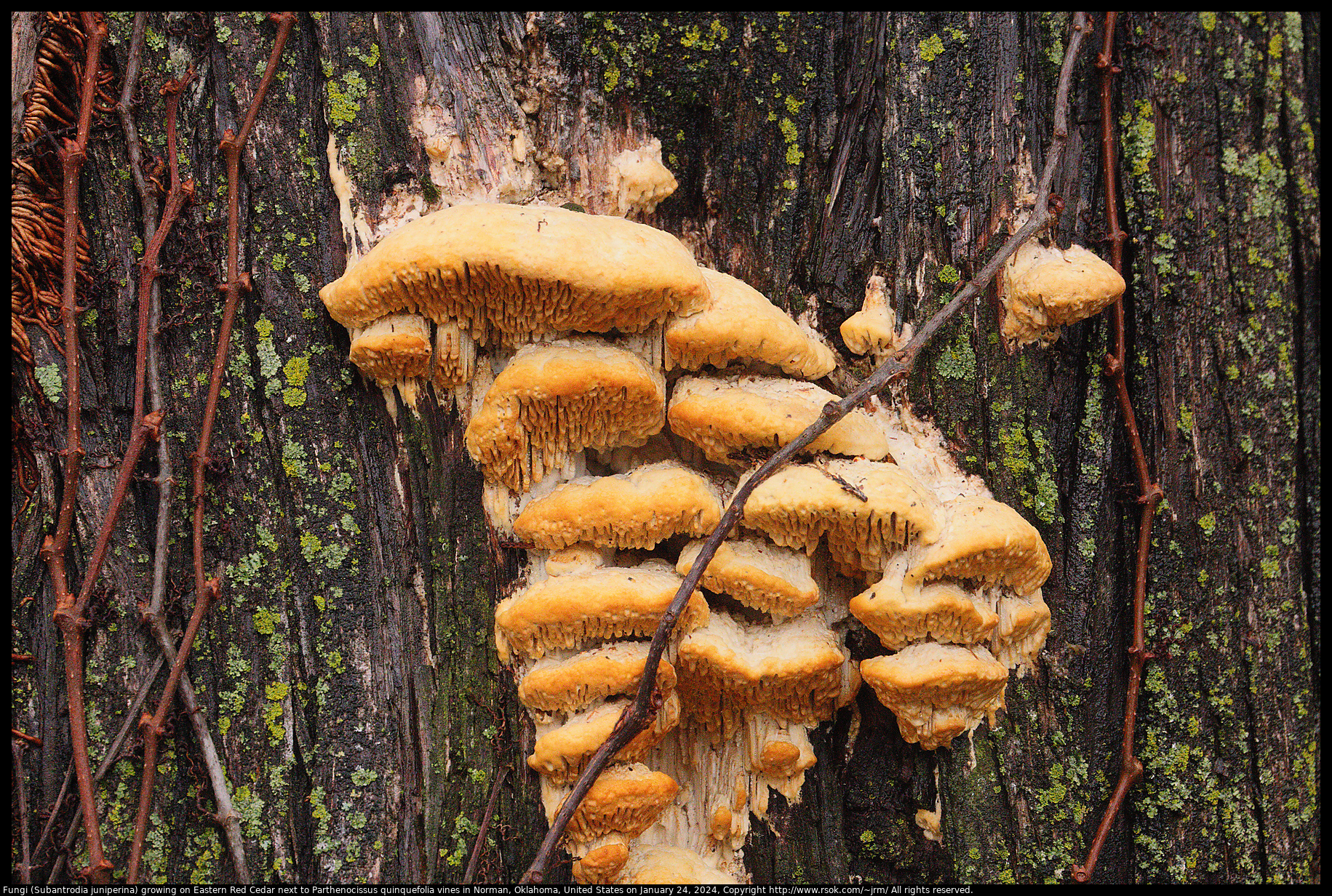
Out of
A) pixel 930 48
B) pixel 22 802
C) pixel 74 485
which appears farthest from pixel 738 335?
pixel 22 802

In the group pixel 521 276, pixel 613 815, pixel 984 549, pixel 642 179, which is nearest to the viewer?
→ pixel 521 276

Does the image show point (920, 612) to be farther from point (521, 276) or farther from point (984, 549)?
point (521, 276)

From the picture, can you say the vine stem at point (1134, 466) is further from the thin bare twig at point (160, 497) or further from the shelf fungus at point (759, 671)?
the thin bare twig at point (160, 497)

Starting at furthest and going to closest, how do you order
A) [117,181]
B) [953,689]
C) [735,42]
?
1. [735,42]
2. [117,181]
3. [953,689]

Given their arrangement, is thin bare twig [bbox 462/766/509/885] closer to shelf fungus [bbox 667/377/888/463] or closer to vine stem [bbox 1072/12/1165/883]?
shelf fungus [bbox 667/377/888/463]

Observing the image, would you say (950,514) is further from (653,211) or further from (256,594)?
(256,594)

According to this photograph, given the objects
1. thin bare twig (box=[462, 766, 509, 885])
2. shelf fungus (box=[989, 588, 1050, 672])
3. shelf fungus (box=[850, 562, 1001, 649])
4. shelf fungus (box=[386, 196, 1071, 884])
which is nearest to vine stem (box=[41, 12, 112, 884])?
shelf fungus (box=[386, 196, 1071, 884])

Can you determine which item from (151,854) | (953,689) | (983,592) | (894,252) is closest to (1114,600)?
(983,592)
